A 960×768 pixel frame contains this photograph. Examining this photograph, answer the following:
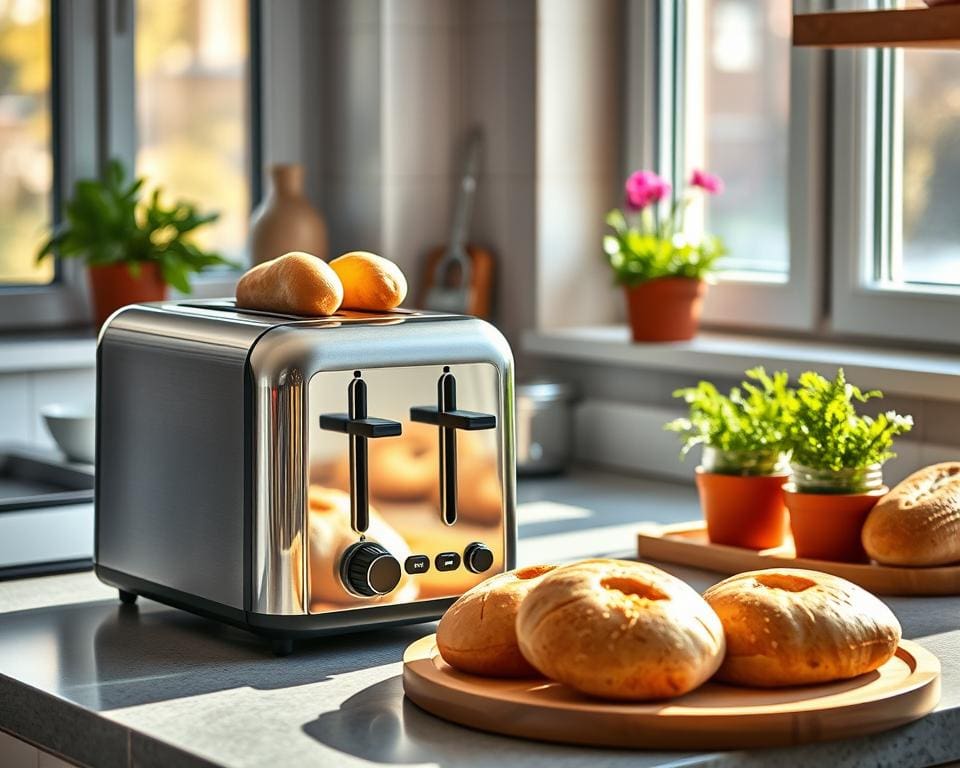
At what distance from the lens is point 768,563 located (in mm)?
1580

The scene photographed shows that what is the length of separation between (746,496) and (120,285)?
46.2 inches

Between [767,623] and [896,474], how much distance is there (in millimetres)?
918

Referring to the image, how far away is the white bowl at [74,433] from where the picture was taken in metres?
2.12

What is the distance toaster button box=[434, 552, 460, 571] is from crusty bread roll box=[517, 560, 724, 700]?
0.26m

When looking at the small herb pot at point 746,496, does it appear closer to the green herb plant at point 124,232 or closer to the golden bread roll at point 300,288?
the golden bread roll at point 300,288

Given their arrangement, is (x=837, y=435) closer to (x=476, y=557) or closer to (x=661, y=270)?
(x=476, y=557)

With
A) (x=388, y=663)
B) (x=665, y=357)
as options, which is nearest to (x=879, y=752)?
(x=388, y=663)

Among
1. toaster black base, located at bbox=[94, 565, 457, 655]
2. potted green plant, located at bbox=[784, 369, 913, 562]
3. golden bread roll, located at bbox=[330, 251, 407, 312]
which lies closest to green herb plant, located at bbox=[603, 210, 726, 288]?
potted green plant, located at bbox=[784, 369, 913, 562]

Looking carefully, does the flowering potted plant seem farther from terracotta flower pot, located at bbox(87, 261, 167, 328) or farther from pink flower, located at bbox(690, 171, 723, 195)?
terracotta flower pot, located at bbox(87, 261, 167, 328)

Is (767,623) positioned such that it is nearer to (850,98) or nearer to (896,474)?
(896,474)

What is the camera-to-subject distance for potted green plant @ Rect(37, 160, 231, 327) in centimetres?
245

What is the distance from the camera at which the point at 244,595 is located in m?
1.29

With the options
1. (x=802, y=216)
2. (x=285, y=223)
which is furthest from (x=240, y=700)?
(x=285, y=223)

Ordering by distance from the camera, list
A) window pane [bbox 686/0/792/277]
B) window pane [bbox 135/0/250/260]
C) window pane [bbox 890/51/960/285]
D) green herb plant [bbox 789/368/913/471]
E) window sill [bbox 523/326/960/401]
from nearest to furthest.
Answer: green herb plant [bbox 789/368/913/471], window sill [bbox 523/326/960/401], window pane [bbox 890/51/960/285], window pane [bbox 686/0/792/277], window pane [bbox 135/0/250/260]
